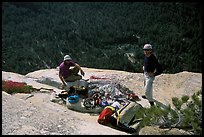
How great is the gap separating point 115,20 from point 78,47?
2195 centimetres

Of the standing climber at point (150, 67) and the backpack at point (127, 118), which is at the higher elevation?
the standing climber at point (150, 67)

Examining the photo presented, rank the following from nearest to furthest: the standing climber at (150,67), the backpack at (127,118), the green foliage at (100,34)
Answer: the backpack at (127,118)
the standing climber at (150,67)
the green foliage at (100,34)

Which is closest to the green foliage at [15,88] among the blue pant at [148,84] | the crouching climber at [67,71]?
the crouching climber at [67,71]

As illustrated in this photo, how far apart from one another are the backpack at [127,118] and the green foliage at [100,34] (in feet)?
127

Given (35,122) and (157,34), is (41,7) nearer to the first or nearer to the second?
(157,34)

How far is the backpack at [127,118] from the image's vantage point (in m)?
10.9

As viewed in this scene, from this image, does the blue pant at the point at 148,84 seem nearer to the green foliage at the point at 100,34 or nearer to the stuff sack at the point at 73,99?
the stuff sack at the point at 73,99

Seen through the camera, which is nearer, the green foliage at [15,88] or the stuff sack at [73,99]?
the stuff sack at [73,99]

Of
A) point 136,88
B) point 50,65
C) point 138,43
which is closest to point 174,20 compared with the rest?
point 138,43

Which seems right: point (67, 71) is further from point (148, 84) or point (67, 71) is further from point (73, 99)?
point (148, 84)

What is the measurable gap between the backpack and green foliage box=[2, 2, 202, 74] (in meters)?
38.7

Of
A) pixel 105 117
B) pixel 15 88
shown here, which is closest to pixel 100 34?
pixel 15 88

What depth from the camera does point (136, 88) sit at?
17.7 meters

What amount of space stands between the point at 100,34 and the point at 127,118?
225ft
